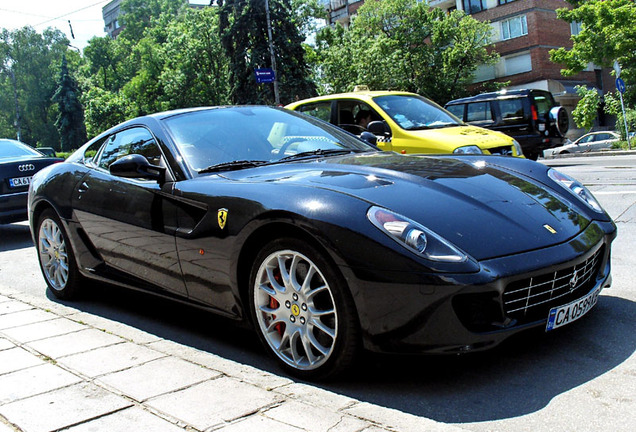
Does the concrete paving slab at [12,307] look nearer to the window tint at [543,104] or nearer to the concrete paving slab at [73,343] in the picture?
the concrete paving slab at [73,343]

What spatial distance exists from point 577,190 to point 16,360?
3.30 meters

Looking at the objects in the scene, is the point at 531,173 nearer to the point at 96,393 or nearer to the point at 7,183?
the point at 96,393

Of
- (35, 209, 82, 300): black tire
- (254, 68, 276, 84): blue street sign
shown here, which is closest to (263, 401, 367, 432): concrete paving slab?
(35, 209, 82, 300): black tire

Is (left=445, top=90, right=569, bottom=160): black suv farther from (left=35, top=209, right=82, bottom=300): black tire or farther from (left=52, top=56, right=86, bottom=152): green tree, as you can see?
(left=52, top=56, right=86, bottom=152): green tree

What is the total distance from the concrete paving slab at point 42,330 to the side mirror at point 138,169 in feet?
3.68

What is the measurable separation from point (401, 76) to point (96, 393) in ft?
135

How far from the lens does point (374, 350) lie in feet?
9.32

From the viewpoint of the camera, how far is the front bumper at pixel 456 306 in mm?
2709

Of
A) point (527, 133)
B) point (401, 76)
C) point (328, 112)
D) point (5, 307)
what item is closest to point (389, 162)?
point (5, 307)

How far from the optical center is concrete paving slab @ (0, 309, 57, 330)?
4557 millimetres

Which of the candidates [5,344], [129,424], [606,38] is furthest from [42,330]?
[606,38]

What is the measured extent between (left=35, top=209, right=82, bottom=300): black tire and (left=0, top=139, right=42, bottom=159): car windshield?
4.91 metres

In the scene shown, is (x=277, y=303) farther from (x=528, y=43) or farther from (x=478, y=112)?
(x=528, y=43)

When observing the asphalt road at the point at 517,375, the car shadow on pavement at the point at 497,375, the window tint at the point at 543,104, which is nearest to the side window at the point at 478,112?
the window tint at the point at 543,104
